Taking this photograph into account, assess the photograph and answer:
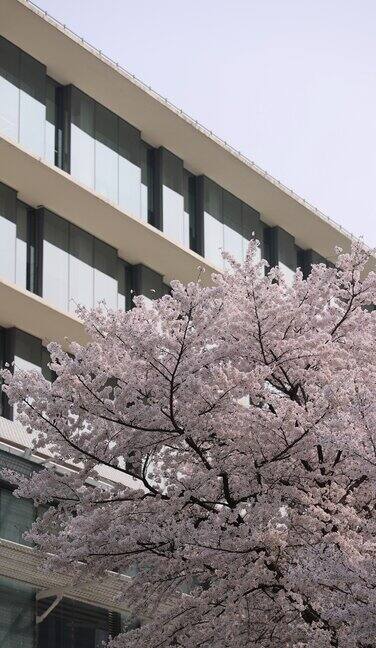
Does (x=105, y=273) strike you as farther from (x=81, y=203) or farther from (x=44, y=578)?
(x=44, y=578)

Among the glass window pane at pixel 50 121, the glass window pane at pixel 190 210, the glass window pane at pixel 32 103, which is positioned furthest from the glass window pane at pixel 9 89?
the glass window pane at pixel 190 210

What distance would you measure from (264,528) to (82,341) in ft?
53.6

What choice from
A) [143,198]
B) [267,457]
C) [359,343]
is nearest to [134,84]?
[143,198]

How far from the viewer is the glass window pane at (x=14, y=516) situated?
1187 inches

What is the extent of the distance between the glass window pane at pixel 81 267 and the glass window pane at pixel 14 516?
28.0 feet

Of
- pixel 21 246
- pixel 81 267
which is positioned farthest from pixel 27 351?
pixel 81 267

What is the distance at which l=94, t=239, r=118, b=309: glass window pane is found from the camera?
39.7 meters

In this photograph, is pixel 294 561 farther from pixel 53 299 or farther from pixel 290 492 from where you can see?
pixel 53 299

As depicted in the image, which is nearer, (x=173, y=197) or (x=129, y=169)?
(x=129, y=169)

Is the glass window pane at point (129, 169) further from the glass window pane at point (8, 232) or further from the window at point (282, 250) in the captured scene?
the window at point (282, 250)

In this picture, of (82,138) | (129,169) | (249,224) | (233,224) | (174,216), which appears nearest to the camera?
(82,138)

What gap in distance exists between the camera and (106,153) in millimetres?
40125

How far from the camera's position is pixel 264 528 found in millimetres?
23047

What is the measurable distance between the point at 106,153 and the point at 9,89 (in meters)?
4.23
